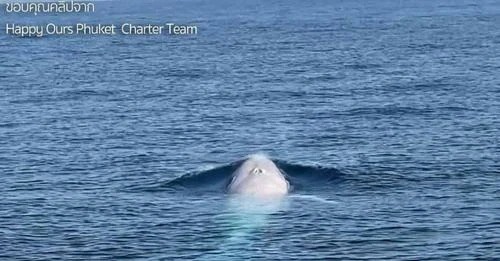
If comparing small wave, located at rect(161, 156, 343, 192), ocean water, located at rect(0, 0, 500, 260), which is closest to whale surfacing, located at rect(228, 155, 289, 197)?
small wave, located at rect(161, 156, 343, 192)

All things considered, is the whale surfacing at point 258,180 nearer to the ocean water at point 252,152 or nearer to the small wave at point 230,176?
the small wave at point 230,176

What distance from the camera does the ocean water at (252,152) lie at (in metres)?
50.7

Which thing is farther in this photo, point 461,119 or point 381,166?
point 461,119

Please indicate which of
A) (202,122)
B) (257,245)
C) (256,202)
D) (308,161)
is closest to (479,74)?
(202,122)

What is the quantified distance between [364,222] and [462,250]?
5.92 m

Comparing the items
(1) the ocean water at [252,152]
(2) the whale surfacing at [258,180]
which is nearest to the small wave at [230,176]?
(1) the ocean water at [252,152]

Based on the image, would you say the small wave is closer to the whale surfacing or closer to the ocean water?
the ocean water

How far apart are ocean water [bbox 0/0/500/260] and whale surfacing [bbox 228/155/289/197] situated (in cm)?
89

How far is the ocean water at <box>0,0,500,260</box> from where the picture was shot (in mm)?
50719

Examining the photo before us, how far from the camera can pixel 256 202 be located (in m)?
57.0

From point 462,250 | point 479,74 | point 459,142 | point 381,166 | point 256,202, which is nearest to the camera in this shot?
point 462,250

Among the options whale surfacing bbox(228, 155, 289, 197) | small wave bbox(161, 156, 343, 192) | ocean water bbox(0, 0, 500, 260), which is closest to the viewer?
ocean water bbox(0, 0, 500, 260)

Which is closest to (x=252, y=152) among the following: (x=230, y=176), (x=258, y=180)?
(x=230, y=176)

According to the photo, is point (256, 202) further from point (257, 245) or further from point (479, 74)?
point (479, 74)
